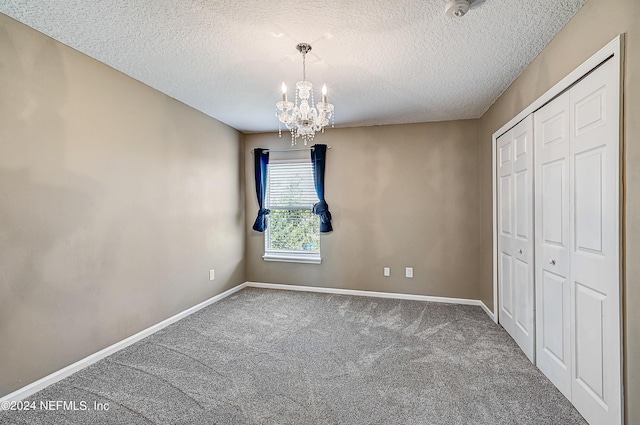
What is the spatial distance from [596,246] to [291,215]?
3.70m

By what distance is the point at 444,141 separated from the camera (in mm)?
4164

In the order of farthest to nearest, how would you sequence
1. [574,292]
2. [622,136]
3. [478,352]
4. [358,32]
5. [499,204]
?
[499,204] → [478,352] → [358,32] → [574,292] → [622,136]

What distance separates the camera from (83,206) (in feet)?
8.06

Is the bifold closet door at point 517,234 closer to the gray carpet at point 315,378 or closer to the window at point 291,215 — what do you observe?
the gray carpet at point 315,378

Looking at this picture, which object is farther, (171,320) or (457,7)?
(171,320)

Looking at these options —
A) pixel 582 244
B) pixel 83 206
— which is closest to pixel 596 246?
pixel 582 244

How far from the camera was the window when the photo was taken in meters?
4.70

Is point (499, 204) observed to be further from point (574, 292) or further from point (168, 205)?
point (168, 205)

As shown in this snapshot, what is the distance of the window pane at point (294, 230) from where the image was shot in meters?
4.72

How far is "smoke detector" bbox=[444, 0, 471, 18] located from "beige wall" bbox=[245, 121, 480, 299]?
8.10 feet

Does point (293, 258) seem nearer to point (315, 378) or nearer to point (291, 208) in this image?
point (291, 208)

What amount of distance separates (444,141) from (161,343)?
4112 millimetres

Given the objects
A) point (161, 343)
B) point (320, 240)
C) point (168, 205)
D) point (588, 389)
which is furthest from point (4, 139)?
point (588, 389)

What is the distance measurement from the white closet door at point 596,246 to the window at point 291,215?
3.21m
